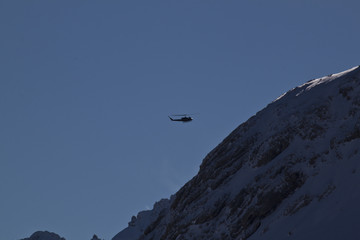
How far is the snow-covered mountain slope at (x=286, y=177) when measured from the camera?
2369 cm

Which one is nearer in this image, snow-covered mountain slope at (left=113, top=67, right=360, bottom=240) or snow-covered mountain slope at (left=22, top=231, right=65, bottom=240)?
snow-covered mountain slope at (left=113, top=67, right=360, bottom=240)

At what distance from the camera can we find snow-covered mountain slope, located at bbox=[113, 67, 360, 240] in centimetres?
2369

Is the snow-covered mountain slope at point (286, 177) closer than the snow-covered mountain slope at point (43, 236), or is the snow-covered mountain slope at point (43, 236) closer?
the snow-covered mountain slope at point (286, 177)

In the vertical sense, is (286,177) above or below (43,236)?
below

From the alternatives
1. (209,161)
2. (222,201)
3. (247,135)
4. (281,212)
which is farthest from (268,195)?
(209,161)

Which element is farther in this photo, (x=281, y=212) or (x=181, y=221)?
(x=181, y=221)

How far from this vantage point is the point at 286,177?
29.9 metres

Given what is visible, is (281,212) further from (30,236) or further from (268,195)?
(30,236)

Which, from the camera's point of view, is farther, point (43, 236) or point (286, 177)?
point (43, 236)

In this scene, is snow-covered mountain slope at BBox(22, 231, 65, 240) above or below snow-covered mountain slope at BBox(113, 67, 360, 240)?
above

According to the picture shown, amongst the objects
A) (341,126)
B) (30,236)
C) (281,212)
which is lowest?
(281,212)

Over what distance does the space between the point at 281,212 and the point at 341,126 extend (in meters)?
7.60

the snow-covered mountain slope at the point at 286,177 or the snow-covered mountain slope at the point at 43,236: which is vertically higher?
the snow-covered mountain slope at the point at 43,236

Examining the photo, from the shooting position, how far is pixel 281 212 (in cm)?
2719
